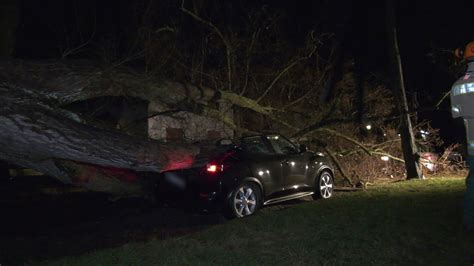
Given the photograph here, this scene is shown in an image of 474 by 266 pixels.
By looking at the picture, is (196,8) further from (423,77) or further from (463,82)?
(423,77)

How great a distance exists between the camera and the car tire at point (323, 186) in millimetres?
10156

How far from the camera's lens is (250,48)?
12883 millimetres

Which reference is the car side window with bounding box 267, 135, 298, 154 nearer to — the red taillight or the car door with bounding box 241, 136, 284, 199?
the car door with bounding box 241, 136, 284, 199

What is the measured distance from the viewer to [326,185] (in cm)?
1038

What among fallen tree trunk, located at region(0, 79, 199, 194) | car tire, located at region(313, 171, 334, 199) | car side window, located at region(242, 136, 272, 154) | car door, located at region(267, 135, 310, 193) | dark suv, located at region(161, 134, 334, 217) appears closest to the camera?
fallen tree trunk, located at region(0, 79, 199, 194)

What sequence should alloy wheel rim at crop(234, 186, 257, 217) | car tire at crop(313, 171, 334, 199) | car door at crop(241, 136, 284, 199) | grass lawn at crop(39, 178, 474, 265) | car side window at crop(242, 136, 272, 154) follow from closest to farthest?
grass lawn at crop(39, 178, 474, 265) < alloy wheel rim at crop(234, 186, 257, 217) < car door at crop(241, 136, 284, 199) < car side window at crop(242, 136, 272, 154) < car tire at crop(313, 171, 334, 199)

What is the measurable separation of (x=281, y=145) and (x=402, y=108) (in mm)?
4687

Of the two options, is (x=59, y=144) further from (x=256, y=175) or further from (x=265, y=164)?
(x=265, y=164)

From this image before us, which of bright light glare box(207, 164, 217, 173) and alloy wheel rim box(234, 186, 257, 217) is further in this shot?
alloy wheel rim box(234, 186, 257, 217)

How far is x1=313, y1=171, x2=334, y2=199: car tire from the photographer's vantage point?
33.3ft

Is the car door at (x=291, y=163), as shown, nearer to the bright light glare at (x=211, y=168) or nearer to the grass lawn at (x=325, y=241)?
the grass lawn at (x=325, y=241)

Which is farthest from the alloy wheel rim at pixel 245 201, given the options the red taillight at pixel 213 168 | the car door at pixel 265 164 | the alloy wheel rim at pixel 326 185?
the alloy wheel rim at pixel 326 185

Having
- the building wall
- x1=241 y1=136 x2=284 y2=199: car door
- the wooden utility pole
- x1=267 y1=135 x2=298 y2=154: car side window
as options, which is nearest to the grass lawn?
x1=241 y1=136 x2=284 y2=199: car door

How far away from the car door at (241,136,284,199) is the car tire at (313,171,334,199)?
3.90ft
